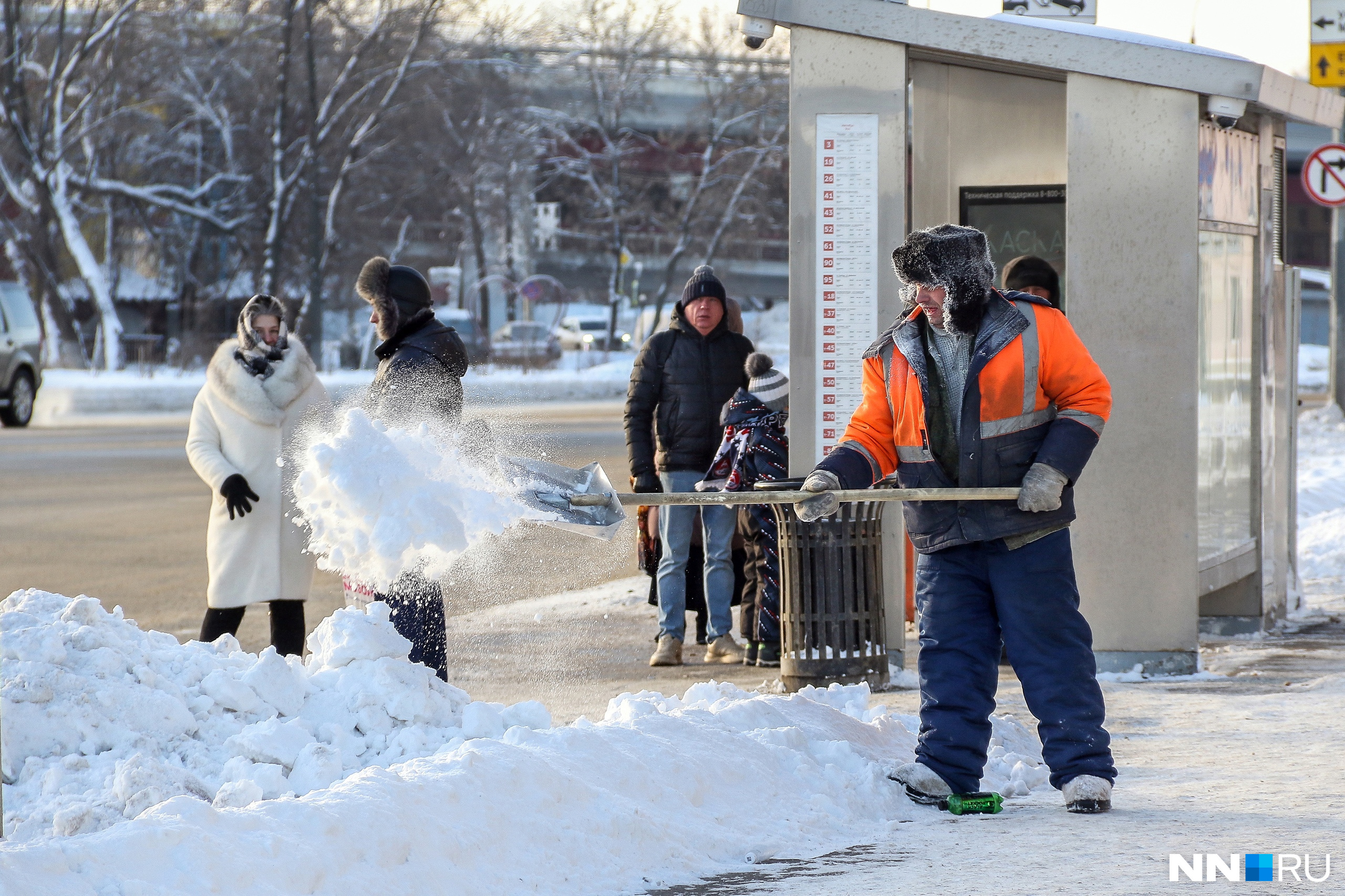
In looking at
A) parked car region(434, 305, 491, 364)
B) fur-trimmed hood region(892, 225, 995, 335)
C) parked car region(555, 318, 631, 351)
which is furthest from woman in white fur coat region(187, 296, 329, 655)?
parked car region(555, 318, 631, 351)

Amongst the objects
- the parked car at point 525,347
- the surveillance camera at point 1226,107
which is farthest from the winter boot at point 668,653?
the parked car at point 525,347

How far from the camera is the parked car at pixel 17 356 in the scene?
2183 centimetres

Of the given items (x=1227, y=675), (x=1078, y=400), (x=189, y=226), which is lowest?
(x=1227, y=675)

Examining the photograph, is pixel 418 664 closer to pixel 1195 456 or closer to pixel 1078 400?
pixel 1078 400

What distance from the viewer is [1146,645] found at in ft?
23.6

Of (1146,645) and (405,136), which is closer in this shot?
(1146,645)

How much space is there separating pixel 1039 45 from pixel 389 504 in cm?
374

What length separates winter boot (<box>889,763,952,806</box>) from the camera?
4754 mm

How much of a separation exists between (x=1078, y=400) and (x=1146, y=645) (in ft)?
9.29

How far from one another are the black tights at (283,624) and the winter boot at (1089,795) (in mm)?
3348

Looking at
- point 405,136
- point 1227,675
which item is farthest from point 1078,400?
point 405,136

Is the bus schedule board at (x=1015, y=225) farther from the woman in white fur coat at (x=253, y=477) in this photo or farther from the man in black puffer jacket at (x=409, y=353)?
the woman in white fur coat at (x=253, y=477)

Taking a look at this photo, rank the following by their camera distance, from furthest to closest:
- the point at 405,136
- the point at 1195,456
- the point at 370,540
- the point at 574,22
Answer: the point at 574,22
the point at 405,136
the point at 1195,456
the point at 370,540

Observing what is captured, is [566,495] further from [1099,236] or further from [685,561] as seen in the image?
[1099,236]
